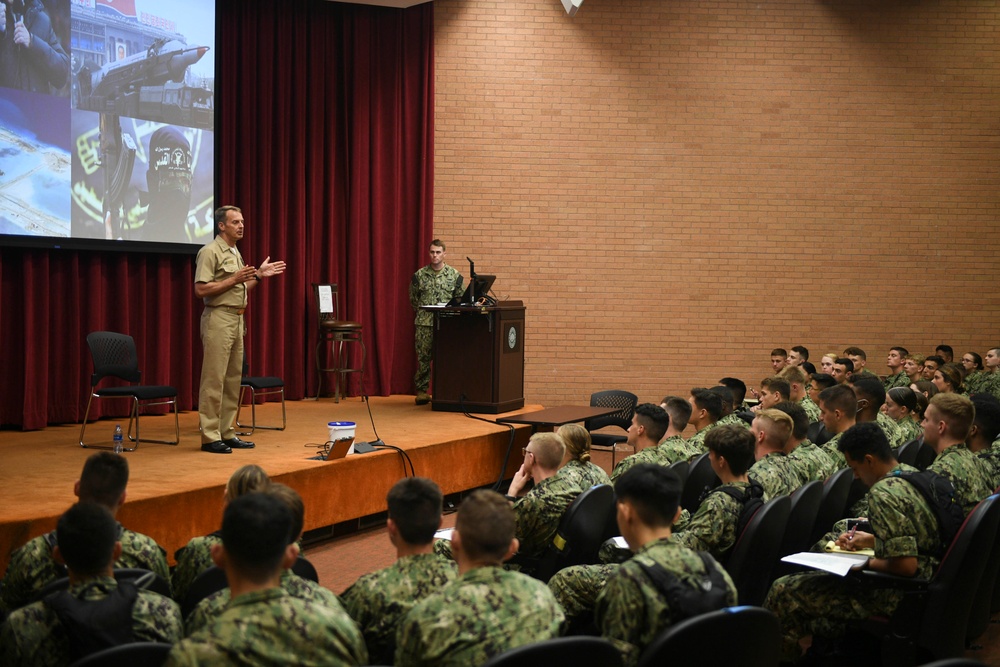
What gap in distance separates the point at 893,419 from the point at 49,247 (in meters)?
6.31

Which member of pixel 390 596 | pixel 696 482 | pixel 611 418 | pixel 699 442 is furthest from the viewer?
pixel 611 418

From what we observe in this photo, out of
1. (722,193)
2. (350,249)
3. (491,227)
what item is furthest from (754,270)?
(350,249)

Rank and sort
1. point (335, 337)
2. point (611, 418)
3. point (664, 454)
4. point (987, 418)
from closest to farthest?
point (987, 418)
point (664, 454)
point (611, 418)
point (335, 337)

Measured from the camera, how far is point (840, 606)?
3576 mm

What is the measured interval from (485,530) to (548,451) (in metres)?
1.80

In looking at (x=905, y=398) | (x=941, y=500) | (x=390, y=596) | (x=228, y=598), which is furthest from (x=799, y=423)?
(x=228, y=598)

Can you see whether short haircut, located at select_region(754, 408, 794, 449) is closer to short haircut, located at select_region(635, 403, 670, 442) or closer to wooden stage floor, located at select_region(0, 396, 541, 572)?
short haircut, located at select_region(635, 403, 670, 442)

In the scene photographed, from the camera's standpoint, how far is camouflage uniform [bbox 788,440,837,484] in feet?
15.0

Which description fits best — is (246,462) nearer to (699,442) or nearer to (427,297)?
(699,442)

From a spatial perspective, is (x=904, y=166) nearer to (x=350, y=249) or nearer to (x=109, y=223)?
(x=350, y=249)

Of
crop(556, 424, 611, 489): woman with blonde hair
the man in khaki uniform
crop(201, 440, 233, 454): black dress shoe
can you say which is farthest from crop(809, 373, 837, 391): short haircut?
crop(201, 440, 233, 454): black dress shoe

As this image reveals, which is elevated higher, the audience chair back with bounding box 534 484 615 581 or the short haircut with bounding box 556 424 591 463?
the short haircut with bounding box 556 424 591 463

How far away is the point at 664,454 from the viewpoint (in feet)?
16.5

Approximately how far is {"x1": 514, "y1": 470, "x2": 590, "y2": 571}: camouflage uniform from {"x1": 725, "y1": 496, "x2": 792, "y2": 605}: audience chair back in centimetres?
76
